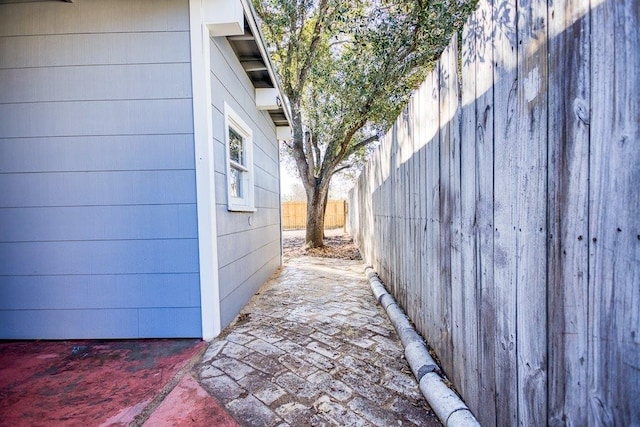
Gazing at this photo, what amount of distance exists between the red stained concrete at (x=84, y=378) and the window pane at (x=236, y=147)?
209 cm

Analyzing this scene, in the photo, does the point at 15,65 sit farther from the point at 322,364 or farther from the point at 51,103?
the point at 322,364

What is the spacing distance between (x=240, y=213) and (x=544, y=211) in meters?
3.07

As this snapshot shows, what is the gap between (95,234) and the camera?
270cm

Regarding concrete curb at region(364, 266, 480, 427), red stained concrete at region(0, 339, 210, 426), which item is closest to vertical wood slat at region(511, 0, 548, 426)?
concrete curb at region(364, 266, 480, 427)

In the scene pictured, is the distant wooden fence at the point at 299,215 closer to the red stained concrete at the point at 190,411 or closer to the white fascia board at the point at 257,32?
the white fascia board at the point at 257,32

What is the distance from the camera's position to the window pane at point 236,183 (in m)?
3.62

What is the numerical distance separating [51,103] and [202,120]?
4.31 ft

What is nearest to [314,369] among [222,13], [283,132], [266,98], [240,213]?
[240,213]

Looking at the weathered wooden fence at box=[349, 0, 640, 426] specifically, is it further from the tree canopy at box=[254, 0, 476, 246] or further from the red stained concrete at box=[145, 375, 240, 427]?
the tree canopy at box=[254, 0, 476, 246]

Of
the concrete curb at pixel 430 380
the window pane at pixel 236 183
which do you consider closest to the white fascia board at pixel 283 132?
the window pane at pixel 236 183

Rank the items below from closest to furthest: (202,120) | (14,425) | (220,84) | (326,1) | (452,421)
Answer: (452,421) < (14,425) < (202,120) < (220,84) < (326,1)

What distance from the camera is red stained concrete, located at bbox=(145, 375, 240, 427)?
64.8 inches

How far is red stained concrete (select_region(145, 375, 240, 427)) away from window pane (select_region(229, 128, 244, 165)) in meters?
2.44

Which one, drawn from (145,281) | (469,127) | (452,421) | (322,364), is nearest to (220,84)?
(145,281)
